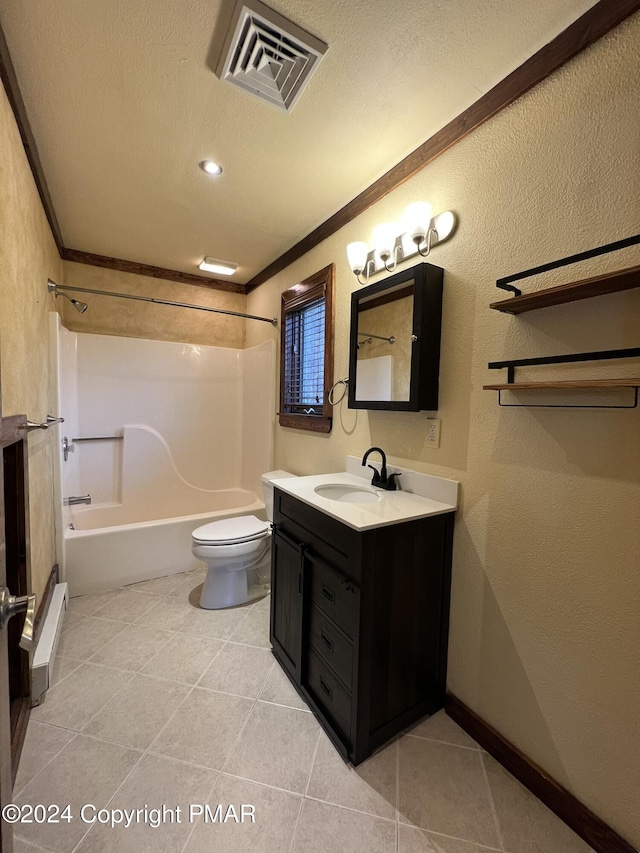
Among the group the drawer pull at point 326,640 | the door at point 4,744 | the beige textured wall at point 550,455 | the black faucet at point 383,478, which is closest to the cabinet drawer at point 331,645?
the drawer pull at point 326,640

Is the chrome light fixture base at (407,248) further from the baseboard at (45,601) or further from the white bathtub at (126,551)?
the baseboard at (45,601)

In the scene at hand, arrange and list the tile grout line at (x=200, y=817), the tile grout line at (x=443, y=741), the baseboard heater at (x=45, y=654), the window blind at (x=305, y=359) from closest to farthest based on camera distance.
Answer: the tile grout line at (x=200, y=817)
the tile grout line at (x=443, y=741)
the baseboard heater at (x=45, y=654)
the window blind at (x=305, y=359)

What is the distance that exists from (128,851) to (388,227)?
8.10 ft

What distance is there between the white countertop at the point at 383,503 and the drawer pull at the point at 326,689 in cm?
70

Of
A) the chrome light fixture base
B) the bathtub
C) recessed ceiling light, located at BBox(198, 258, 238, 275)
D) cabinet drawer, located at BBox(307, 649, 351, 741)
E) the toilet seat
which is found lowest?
cabinet drawer, located at BBox(307, 649, 351, 741)

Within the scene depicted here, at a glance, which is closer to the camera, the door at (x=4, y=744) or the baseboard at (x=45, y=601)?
the door at (x=4, y=744)

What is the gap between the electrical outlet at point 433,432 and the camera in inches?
61.6

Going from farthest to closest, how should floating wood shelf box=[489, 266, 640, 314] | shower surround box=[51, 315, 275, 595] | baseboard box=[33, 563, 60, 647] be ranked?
shower surround box=[51, 315, 275, 595] → baseboard box=[33, 563, 60, 647] → floating wood shelf box=[489, 266, 640, 314]

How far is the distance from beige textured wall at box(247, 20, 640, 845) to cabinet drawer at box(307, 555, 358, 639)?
50 cm

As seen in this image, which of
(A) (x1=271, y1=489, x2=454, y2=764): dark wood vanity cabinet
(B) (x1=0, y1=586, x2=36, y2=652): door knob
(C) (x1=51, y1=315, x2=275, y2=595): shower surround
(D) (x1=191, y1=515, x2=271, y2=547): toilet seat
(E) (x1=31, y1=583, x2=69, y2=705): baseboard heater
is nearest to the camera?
(B) (x1=0, y1=586, x2=36, y2=652): door knob

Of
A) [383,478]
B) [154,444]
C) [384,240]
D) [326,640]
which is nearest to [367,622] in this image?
[326,640]

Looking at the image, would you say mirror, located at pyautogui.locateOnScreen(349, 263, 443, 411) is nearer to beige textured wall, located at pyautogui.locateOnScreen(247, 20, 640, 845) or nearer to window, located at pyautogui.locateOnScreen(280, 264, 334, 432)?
beige textured wall, located at pyautogui.locateOnScreen(247, 20, 640, 845)

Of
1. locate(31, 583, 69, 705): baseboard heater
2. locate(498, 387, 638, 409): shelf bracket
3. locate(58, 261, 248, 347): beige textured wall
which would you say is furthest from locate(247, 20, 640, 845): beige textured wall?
locate(58, 261, 248, 347): beige textured wall

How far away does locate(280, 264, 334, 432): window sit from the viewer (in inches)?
89.0
